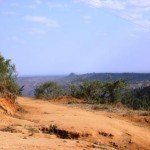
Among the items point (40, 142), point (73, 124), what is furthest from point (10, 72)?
point (40, 142)

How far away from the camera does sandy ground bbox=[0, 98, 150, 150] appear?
14672 mm

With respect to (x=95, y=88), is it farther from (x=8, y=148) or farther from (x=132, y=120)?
(x=8, y=148)

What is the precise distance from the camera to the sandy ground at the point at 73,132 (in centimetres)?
1467

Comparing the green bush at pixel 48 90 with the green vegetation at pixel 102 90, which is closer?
the green vegetation at pixel 102 90

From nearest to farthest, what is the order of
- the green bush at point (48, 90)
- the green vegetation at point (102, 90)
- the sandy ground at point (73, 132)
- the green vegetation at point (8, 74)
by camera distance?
the sandy ground at point (73, 132) → the green vegetation at point (8, 74) → the green vegetation at point (102, 90) → the green bush at point (48, 90)

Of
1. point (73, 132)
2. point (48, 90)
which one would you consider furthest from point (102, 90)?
point (73, 132)

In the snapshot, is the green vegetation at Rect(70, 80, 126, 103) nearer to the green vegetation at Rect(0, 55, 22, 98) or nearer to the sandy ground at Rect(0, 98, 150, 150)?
the green vegetation at Rect(0, 55, 22, 98)

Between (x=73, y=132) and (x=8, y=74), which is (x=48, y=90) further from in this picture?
(x=73, y=132)

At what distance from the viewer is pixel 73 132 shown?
19.2 m

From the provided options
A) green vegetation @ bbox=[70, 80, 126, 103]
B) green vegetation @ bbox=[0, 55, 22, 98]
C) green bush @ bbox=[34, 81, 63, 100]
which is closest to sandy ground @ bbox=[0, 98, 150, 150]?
green vegetation @ bbox=[0, 55, 22, 98]

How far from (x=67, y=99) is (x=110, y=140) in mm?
20110

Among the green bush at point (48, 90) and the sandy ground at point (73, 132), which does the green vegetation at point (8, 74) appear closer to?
the green bush at point (48, 90)

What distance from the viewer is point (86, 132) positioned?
19.4 meters

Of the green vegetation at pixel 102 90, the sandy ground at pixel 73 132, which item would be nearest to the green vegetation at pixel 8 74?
the green vegetation at pixel 102 90
